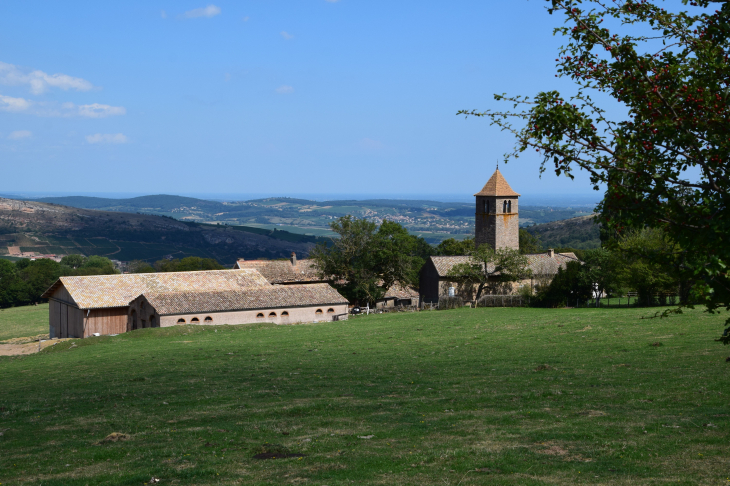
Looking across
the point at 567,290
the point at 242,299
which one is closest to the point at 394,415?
the point at 242,299

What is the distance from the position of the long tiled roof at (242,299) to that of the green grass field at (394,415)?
2364cm

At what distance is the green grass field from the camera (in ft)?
35.6

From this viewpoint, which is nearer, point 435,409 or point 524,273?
point 435,409

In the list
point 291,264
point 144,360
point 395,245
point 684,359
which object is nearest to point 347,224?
point 395,245

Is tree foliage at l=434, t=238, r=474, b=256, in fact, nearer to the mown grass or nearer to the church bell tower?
the church bell tower

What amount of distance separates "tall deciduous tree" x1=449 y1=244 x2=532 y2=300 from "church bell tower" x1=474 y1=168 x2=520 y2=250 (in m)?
6.90

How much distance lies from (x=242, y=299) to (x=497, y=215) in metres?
37.7

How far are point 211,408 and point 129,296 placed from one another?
47090 millimetres

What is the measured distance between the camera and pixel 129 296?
6094 centimetres

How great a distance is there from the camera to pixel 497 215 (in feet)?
267

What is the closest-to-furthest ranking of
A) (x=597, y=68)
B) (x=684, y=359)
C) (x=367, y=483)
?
(x=367, y=483)
(x=597, y=68)
(x=684, y=359)

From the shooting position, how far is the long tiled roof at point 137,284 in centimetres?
5962

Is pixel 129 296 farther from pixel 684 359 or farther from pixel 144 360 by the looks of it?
pixel 684 359

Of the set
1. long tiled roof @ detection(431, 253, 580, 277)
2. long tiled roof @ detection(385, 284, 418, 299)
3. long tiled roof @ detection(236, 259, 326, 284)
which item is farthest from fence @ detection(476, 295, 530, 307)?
long tiled roof @ detection(236, 259, 326, 284)
